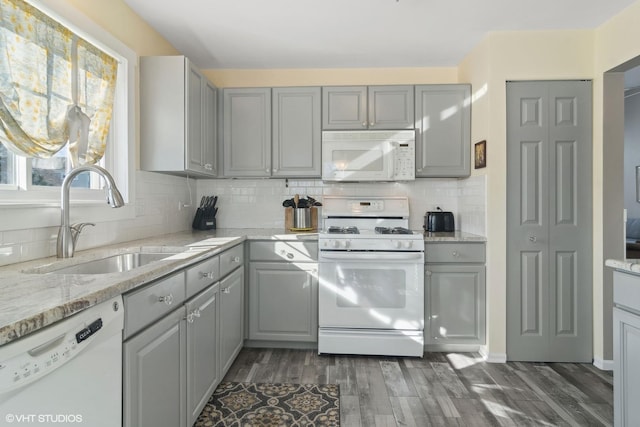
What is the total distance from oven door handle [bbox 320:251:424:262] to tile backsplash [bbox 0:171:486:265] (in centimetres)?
62

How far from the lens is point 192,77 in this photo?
2488 millimetres

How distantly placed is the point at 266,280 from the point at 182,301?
1.16 meters

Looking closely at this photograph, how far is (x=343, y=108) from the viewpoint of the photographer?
3.00m

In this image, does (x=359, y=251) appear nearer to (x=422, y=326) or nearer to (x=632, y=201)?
(x=422, y=326)

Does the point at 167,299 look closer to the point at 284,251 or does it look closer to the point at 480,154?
the point at 284,251

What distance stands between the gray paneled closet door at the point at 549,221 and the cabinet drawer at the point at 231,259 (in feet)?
6.66

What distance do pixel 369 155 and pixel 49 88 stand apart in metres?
2.20

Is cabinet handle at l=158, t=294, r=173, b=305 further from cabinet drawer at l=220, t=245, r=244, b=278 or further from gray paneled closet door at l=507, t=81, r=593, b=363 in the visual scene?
gray paneled closet door at l=507, t=81, r=593, b=363

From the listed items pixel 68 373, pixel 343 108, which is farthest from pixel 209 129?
pixel 68 373

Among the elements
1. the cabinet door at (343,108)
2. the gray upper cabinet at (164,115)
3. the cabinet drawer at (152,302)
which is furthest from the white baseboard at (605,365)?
the gray upper cabinet at (164,115)

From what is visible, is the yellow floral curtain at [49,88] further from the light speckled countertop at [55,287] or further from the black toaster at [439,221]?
the black toaster at [439,221]

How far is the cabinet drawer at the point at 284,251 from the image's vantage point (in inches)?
106

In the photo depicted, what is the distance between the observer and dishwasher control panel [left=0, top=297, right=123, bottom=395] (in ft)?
2.26

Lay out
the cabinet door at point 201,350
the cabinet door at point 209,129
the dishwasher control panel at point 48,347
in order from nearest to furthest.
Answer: the dishwasher control panel at point 48,347 < the cabinet door at point 201,350 < the cabinet door at point 209,129
